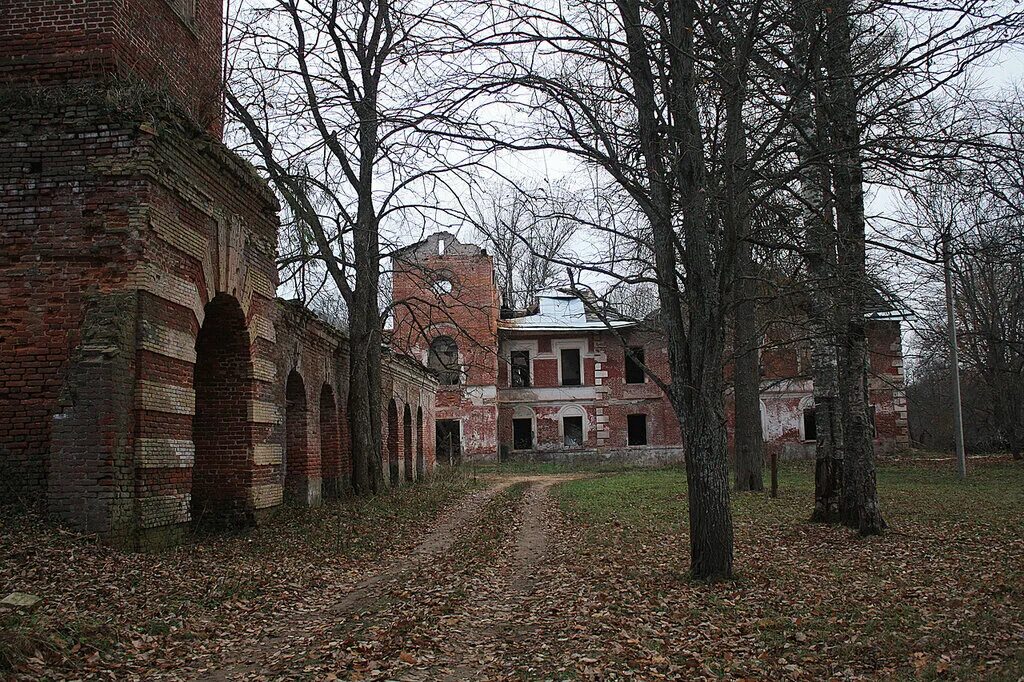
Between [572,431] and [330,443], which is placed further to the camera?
[572,431]

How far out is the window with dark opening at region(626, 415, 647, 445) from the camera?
41.4 m

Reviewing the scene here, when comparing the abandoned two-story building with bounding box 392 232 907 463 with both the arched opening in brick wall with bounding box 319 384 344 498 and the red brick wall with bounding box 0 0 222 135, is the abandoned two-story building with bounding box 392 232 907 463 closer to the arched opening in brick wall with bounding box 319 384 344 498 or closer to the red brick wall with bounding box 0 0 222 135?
the arched opening in brick wall with bounding box 319 384 344 498

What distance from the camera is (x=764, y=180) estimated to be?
8.84m

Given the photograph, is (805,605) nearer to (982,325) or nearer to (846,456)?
(846,456)

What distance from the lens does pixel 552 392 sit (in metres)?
41.6

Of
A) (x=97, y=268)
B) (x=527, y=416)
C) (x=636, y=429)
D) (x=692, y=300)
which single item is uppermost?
(x=97, y=268)

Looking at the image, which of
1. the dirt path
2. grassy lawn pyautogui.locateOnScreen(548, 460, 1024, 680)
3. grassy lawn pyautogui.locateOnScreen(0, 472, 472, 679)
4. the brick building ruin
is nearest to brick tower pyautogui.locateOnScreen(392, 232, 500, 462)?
grassy lawn pyautogui.locateOnScreen(548, 460, 1024, 680)

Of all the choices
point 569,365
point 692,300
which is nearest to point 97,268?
Result: point 692,300

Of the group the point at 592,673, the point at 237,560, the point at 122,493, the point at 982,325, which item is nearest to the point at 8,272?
the point at 122,493

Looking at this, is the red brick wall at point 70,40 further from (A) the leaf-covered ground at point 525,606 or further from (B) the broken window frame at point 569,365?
(B) the broken window frame at point 569,365

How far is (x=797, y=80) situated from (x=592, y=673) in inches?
239

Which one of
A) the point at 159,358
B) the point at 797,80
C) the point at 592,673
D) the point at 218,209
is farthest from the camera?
the point at 218,209

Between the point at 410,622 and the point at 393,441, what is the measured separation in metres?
18.7

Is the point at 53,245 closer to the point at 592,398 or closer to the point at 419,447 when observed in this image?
the point at 419,447
